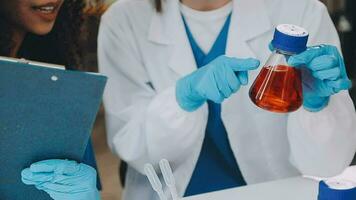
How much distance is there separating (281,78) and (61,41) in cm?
58

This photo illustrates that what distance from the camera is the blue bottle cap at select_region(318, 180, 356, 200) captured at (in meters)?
0.98

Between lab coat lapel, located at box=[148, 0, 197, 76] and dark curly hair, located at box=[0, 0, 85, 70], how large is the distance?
19 cm

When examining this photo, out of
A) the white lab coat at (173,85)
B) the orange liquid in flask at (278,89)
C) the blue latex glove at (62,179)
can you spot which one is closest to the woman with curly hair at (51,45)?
the blue latex glove at (62,179)

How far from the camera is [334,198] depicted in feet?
3.22

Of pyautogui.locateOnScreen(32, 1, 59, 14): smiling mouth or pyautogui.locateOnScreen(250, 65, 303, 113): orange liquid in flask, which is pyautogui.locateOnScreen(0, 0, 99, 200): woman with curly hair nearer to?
pyautogui.locateOnScreen(32, 1, 59, 14): smiling mouth

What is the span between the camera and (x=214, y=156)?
152 centimetres

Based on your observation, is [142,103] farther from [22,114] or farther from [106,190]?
[106,190]

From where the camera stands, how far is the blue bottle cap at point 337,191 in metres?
0.98

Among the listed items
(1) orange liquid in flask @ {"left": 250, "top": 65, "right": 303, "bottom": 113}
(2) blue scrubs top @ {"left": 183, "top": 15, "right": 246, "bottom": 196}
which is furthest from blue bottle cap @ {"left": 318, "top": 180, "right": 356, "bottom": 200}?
(2) blue scrubs top @ {"left": 183, "top": 15, "right": 246, "bottom": 196}

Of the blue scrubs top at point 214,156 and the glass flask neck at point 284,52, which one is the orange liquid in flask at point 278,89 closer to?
the glass flask neck at point 284,52

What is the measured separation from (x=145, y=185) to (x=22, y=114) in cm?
56

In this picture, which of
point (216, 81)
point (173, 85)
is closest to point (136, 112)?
point (173, 85)

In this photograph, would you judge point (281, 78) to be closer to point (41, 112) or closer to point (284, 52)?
point (284, 52)

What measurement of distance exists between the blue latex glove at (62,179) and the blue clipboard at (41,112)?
0.08ft
